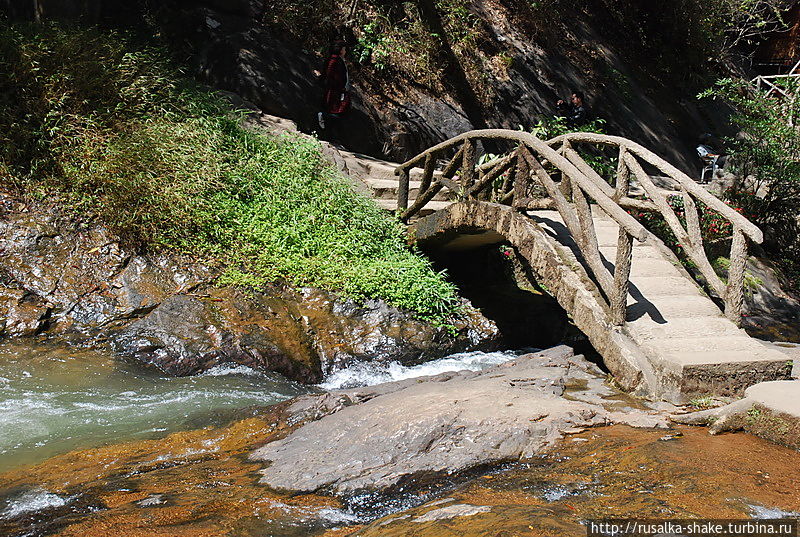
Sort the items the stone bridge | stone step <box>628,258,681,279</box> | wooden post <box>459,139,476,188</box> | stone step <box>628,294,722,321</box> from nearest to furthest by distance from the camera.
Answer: the stone bridge → stone step <box>628,294,722,321</box> → stone step <box>628,258,681,279</box> → wooden post <box>459,139,476,188</box>

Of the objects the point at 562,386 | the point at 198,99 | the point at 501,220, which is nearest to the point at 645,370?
the point at 562,386

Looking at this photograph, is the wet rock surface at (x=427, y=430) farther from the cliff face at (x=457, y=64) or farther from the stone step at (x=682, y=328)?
the cliff face at (x=457, y=64)

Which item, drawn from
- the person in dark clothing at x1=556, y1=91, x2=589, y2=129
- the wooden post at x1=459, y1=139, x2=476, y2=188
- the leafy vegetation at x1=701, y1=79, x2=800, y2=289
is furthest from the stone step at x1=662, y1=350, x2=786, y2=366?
the person in dark clothing at x1=556, y1=91, x2=589, y2=129

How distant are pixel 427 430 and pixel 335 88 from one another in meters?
9.23

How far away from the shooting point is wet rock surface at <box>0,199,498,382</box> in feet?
21.1

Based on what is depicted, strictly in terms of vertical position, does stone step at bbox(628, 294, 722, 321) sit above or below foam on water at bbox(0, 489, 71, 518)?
above

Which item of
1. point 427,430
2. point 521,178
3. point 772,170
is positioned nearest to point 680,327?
point 521,178

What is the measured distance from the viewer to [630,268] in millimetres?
5828

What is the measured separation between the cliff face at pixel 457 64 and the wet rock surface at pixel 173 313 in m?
5.08

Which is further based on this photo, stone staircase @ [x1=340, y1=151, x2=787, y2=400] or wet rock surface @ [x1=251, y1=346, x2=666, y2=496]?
stone staircase @ [x1=340, y1=151, x2=787, y2=400]

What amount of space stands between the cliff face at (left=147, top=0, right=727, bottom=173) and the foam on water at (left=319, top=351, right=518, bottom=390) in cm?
621

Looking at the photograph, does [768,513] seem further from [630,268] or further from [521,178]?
[521,178]

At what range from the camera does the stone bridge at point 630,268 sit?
4602 mm

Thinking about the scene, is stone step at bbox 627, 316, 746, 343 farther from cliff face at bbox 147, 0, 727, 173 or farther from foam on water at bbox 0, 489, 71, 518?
cliff face at bbox 147, 0, 727, 173
